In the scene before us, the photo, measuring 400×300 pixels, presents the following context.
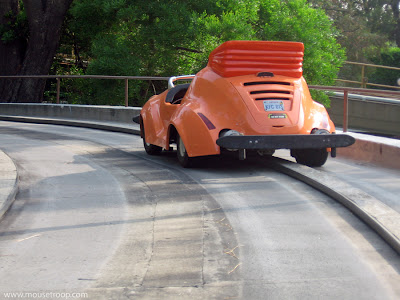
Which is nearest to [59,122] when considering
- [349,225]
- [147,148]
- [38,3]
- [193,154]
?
[38,3]

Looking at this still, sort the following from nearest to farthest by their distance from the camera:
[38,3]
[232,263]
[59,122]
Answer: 1. [232,263]
2. [59,122]
3. [38,3]

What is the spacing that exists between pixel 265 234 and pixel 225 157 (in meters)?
5.01

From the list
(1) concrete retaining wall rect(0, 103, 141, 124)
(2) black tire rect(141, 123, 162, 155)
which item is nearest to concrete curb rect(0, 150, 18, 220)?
(2) black tire rect(141, 123, 162, 155)

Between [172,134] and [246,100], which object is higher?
[246,100]

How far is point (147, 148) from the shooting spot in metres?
11.8

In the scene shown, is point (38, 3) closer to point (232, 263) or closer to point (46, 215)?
point (46, 215)

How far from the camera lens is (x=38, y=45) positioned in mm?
24172

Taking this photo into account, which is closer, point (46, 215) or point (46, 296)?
point (46, 296)

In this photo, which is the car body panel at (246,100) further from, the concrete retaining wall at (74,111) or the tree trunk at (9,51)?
the tree trunk at (9,51)

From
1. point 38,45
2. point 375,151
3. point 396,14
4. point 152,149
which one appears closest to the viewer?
point 375,151

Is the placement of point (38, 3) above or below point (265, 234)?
above

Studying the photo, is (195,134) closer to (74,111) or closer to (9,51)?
(74,111)

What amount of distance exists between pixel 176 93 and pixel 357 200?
182 inches

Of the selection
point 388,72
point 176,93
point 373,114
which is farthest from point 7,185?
point 388,72
